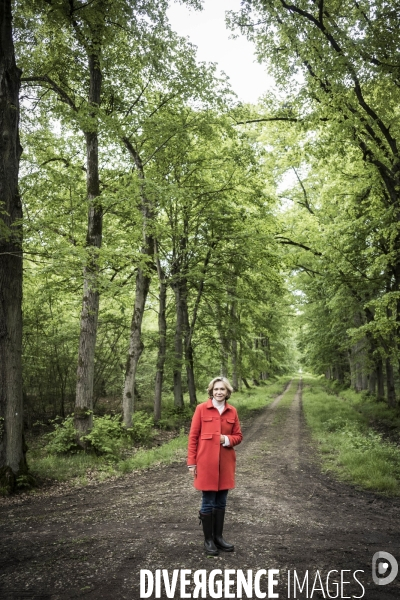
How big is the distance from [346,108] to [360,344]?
14.6 m

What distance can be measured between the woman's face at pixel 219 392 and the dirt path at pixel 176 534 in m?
1.75

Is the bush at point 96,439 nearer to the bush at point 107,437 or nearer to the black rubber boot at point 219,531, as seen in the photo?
the bush at point 107,437

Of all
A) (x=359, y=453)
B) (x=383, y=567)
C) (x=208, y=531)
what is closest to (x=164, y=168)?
(x=359, y=453)

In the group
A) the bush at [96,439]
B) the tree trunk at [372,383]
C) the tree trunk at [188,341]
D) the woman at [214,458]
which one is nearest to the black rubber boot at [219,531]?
the woman at [214,458]

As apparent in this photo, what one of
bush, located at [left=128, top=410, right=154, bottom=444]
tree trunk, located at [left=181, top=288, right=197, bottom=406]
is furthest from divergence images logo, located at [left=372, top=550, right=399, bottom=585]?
tree trunk, located at [left=181, top=288, right=197, bottom=406]

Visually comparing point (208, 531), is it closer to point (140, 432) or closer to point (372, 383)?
point (140, 432)

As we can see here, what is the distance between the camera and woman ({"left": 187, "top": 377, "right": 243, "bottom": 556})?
4.57 m

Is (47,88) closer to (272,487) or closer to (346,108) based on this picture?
(346,108)

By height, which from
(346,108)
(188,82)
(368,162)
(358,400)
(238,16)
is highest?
(238,16)

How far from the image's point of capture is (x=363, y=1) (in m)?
9.35

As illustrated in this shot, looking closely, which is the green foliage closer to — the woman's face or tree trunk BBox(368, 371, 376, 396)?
the woman's face

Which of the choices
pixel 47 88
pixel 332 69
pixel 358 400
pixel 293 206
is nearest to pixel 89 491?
pixel 47 88

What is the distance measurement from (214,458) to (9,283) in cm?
599

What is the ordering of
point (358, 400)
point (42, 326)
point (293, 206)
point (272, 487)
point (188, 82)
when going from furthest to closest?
point (358, 400) → point (293, 206) → point (42, 326) → point (188, 82) → point (272, 487)
